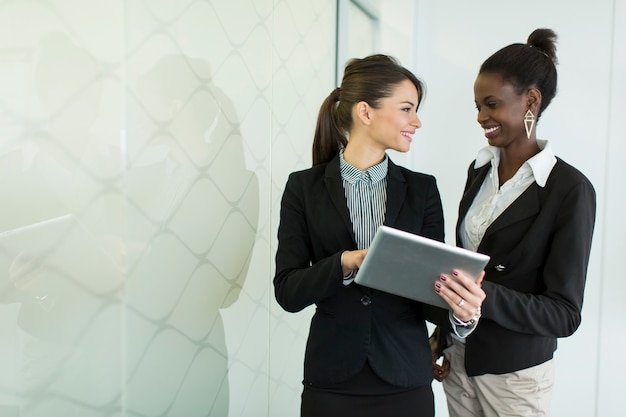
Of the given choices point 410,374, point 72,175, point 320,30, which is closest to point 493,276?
point 410,374

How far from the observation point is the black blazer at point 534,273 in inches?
54.2

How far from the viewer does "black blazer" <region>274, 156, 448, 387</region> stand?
134 cm

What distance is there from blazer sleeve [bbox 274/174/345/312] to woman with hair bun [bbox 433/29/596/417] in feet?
1.13

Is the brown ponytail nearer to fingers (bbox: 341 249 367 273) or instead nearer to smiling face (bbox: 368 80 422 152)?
smiling face (bbox: 368 80 422 152)

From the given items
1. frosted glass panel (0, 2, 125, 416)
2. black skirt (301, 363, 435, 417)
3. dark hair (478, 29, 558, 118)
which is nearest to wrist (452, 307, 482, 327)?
black skirt (301, 363, 435, 417)

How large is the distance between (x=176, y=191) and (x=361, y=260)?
1.59 ft

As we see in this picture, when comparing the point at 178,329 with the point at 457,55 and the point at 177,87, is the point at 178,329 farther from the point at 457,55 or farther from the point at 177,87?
the point at 457,55

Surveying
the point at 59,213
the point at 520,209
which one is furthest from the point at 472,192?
the point at 59,213

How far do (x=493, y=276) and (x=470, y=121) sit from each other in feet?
5.24

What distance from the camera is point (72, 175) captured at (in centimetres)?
112

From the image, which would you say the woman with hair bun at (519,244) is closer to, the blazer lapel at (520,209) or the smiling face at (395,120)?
the blazer lapel at (520,209)

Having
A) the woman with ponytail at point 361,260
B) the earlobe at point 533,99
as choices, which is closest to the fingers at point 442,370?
the woman with ponytail at point 361,260

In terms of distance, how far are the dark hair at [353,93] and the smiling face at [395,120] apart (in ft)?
0.05

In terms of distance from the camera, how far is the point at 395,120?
57.3 inches
